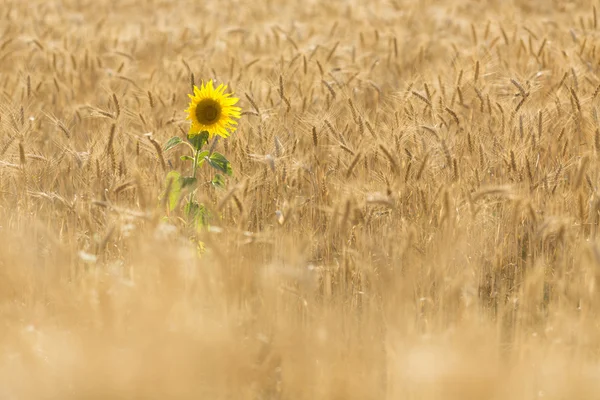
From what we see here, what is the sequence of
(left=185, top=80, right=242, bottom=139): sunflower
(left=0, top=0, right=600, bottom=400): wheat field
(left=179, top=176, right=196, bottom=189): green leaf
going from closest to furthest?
1. (left=0, top=0, right=600, bottom=400): wheat field
2. (left=179, top=176, right=196, bottom=189): green leaf
3. (left=185, top=80, right=242, bottom=139): sunflower

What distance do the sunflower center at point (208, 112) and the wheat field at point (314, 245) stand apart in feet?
0.67

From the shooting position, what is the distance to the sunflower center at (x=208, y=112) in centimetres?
262

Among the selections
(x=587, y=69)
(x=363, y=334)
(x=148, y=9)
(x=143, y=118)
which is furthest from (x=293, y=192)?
(x=148, y=9)

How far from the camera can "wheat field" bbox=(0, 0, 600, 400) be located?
1.67 m

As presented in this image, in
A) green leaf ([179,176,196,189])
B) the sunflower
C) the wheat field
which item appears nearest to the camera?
the wheat field

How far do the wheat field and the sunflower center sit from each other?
0.20 m

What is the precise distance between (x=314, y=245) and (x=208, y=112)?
0.53 meters

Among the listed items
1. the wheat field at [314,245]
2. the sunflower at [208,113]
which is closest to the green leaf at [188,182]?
the wheat field at [314,245]

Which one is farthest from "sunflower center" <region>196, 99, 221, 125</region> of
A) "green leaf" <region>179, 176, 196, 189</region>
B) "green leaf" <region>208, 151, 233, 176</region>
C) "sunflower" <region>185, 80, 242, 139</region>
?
"green leaf" <region>179, 176, 196, 189</region>

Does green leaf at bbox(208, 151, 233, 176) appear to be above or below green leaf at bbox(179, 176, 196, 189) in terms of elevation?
above

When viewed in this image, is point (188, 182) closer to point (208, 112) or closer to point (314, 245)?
point (208, 112)

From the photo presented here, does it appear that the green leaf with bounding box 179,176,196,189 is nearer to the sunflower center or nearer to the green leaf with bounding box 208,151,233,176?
the green leaf with bounding box 208,151,233,176

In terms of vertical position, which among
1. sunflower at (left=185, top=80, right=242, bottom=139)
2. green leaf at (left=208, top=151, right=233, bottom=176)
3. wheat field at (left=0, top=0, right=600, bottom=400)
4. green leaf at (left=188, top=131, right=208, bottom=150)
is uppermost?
sunflower at (left=185, top=80, right=242, bottom=139)

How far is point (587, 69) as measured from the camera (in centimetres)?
399
